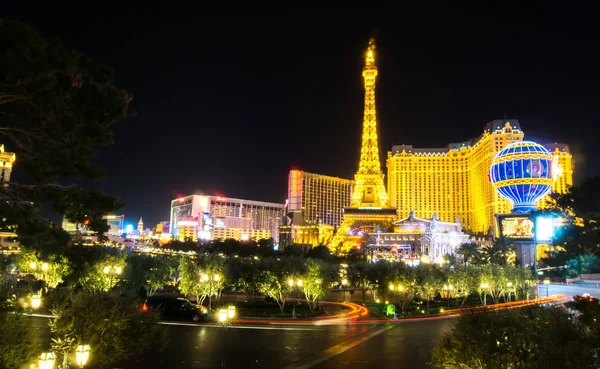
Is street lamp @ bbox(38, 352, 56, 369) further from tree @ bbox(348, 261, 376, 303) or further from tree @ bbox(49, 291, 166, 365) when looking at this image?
tree @ bbox(348, 261, 376, 303)

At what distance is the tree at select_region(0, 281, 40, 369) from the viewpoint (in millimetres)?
8570

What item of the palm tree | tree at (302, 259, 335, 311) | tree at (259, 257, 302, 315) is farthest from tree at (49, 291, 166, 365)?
the palm tree

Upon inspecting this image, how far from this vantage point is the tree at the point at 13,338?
337 inches

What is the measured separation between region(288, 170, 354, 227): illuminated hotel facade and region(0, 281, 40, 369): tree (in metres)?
145

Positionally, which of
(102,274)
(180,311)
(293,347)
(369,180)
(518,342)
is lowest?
(293,347)

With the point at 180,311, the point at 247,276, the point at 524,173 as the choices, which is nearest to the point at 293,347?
the point at 180,311

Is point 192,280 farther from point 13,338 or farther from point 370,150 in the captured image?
point 370,150

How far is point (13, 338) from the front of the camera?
8758 millimetres

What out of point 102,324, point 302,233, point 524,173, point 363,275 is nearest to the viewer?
point 102,324

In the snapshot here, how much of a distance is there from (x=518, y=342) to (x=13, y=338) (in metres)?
10.3

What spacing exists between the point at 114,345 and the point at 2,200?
14.9 ft

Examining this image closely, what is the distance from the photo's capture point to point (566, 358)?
24.1 ft

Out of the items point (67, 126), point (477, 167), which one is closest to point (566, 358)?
point (67, 126)

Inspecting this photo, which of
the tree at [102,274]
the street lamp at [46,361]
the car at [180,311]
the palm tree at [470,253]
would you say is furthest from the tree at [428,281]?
the street lamp at [46,361]
